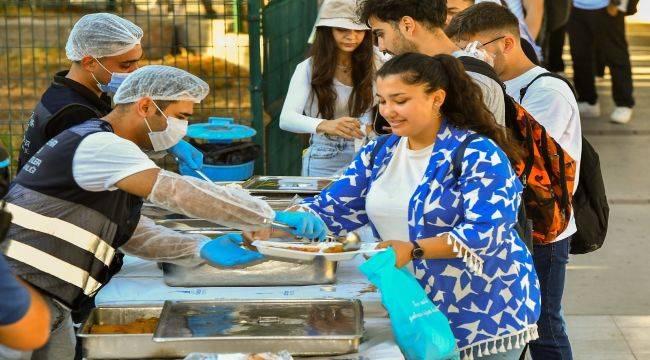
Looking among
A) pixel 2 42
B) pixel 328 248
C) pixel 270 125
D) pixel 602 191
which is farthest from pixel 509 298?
pixel 2 42

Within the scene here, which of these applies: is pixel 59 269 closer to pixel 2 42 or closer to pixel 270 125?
pixel 270 125

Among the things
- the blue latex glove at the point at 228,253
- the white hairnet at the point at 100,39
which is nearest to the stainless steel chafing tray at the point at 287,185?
the white hairnet at the point at 100,39

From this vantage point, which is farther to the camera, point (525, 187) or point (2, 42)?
point (2, 42)

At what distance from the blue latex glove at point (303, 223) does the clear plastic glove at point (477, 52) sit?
892 mm

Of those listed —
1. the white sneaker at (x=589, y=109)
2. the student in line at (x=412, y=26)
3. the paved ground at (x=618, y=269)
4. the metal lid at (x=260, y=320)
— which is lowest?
the white sneaker at (x=589, y=109)

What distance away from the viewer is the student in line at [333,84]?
18.8 ft

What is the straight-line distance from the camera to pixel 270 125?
7.45m

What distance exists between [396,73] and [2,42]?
17.1 ft

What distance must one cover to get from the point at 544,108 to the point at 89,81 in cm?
193

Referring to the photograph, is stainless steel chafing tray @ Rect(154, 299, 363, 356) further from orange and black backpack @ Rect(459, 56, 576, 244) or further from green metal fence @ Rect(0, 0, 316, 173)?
green metal fence @ Rect(0, 0, 316, 173)

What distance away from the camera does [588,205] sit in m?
4.66

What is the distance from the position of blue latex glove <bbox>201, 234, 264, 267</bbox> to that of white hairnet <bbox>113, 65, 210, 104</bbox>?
0.53m

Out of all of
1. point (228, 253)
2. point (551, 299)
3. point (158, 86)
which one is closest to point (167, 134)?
point (158, 86)

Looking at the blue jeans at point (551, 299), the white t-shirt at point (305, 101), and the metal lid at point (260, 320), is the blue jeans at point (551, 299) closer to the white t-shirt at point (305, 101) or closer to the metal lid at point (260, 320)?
the metal lid at point (260, 320)
